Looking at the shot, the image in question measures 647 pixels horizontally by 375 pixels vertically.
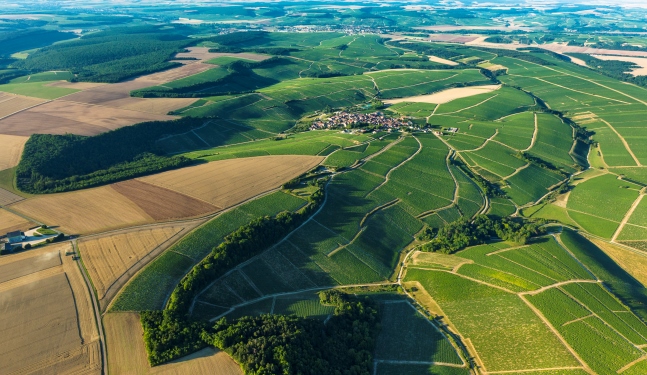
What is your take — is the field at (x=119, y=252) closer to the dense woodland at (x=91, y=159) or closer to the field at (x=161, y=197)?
the field at (x=161, y=197)

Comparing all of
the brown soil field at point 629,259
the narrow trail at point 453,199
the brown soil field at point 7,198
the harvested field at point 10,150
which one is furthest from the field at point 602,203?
the harvested field at point 10,150

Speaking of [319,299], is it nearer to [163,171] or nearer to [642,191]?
[163,171]

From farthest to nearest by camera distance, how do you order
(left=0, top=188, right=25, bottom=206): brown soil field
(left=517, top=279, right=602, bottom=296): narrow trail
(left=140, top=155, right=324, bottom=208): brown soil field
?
(left=140, top=155, right=324, bottom=208): brown soil field < (left=0, top=188, right=25, bottom=206): brown soil field < (left=517, top=279, right=602, bottom=296): narrow trail

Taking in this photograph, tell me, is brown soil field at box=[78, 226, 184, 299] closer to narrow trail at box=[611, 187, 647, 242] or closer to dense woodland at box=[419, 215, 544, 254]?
dense woodland at box=[419, 215, 544, 254]

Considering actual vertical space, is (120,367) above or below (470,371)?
above

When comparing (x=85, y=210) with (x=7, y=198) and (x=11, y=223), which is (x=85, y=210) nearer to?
(x=11, y=223)

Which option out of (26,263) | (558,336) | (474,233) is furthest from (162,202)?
(558,336)

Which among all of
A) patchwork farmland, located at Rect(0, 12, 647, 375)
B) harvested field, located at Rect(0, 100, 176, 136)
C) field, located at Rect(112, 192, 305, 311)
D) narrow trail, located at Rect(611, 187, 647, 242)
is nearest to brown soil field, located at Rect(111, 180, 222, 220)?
patchwork farmland, located at Rect(0, 12, 647, 375)

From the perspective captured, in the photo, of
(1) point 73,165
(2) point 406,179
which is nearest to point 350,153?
(2) point 406,179
